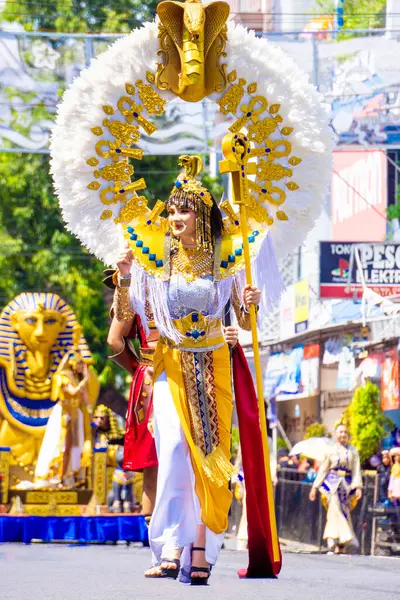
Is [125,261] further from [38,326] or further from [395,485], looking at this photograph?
[38,326]

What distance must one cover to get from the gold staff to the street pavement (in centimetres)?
46

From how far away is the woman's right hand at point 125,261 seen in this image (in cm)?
808

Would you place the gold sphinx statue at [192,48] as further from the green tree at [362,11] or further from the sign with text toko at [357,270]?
the green tree at [362,11]

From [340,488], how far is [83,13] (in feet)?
64.3

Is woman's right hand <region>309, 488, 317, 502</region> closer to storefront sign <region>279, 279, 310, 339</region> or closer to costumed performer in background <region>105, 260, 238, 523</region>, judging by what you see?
costumed performer in background <region>105, 260, 238, 523</region>

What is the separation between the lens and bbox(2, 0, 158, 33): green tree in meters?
32.6

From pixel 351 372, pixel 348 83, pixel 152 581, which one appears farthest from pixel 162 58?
pixel 351 372

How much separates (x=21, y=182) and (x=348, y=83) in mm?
12167

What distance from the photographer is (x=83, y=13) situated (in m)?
33.2

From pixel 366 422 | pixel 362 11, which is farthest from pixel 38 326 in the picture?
pixel 362 11

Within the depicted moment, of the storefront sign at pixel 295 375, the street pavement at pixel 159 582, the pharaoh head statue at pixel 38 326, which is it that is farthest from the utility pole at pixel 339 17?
the street pavement at pixel 159 582

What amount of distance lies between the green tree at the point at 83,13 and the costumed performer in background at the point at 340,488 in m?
18.4

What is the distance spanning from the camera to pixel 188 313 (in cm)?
805

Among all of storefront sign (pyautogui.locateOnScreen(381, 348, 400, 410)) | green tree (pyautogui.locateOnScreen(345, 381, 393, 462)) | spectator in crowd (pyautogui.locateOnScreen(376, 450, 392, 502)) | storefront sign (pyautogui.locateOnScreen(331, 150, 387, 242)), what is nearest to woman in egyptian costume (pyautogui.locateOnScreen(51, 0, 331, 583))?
spectator in crowd (pyautogui.locateOnScreen(376, 450, 392, 502))
